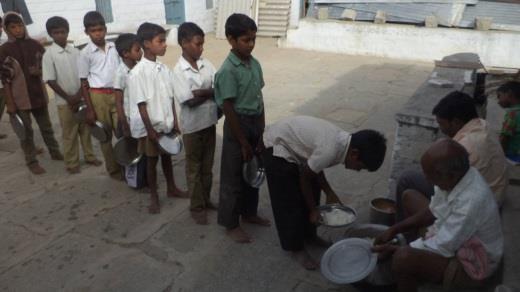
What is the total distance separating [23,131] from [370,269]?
3779 mm

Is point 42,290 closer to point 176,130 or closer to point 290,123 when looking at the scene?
point 176,130

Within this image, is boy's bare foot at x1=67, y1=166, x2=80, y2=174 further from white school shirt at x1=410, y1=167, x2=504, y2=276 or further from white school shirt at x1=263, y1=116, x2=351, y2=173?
white school shirt at x1=410, y1=167, x2=504, y2=276

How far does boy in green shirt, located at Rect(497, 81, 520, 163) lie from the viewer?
3.71m

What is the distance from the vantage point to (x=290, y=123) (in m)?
2.79

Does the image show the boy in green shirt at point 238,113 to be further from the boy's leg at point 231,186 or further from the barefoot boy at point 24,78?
the barefoot boy at point 24,78

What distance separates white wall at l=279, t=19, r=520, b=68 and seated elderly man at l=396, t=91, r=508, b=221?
734 centimetres

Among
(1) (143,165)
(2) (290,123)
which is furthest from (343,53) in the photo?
(2) (290,123)

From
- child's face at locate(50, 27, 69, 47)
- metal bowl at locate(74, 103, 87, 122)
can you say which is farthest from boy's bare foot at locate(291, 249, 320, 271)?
child's face at locate(50, 27, 69, 47)

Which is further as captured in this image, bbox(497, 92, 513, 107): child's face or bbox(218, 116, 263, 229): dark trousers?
bbox(497, 92, 513, 107): child's face

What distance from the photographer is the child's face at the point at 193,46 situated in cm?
322

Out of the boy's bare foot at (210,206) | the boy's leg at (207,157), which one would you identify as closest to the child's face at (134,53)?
the boy's leg at (207,157)

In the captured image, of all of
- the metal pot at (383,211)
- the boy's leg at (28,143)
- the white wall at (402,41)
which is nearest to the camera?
the metal pot at (383,211)

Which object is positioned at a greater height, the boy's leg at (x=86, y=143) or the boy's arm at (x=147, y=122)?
the boy's arm at (x=147, y=122)

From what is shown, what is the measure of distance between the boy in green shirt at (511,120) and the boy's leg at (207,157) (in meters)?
2.50
